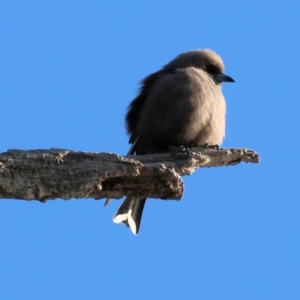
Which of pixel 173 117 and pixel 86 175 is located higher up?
pixel 173 117

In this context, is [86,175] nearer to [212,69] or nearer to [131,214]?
[131,214]

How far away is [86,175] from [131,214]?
210 cm

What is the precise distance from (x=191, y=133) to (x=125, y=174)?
5.99ft

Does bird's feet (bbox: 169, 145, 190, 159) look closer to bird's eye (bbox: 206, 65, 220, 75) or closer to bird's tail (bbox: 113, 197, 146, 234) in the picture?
bird's tail (bbox: 113, 197, 146, 234)

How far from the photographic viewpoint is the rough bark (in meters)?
5.32

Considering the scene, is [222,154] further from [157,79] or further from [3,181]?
[3,181]

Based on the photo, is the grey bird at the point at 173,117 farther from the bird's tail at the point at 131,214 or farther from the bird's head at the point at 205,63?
the bird's head at the point at 205,63

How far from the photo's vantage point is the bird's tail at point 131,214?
749 cm

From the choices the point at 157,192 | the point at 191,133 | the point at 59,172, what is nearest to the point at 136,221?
the point at 191,133

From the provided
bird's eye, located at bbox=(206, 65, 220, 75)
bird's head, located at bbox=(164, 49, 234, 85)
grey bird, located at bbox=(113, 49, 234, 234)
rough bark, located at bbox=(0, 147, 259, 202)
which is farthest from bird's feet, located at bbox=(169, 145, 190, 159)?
bird's eye, located at bbox=(206, 65, 220, 75)

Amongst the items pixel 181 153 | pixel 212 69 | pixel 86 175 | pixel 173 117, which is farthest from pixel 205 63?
pixel 86 175

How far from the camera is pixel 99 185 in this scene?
5.56m

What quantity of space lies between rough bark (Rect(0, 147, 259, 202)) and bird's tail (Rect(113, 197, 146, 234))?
132 cm

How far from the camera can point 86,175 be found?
5523 mm
